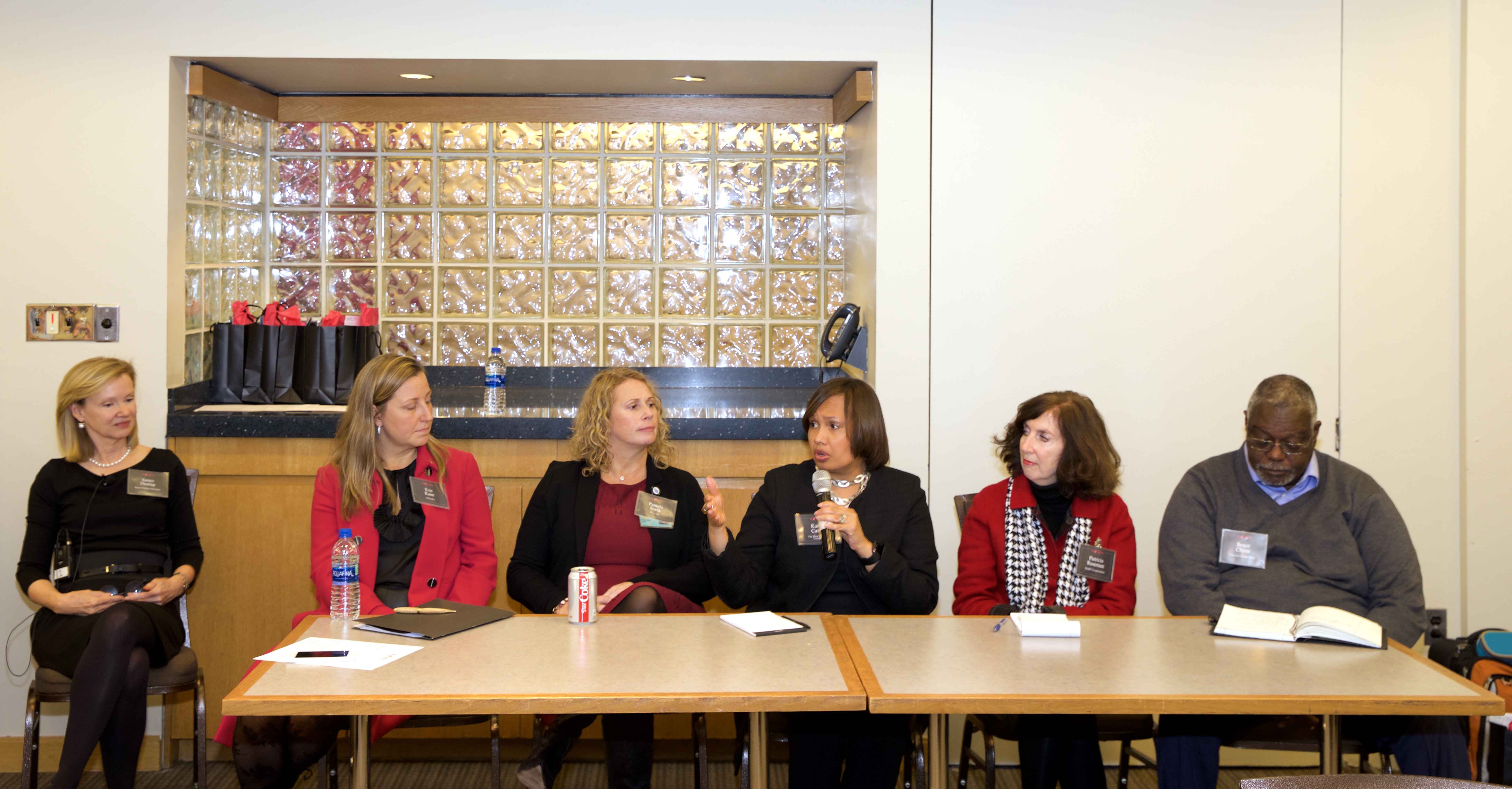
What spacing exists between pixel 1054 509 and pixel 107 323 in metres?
2.94

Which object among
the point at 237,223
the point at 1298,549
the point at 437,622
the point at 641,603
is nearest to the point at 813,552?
the point at 641,603

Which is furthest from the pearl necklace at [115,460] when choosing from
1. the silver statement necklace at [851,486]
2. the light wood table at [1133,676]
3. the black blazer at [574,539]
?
the light wood table at [1133,676]

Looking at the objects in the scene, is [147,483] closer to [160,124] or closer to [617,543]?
[160,124]

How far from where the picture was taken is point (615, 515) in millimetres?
3008

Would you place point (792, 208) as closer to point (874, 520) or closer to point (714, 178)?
point (714, 178)

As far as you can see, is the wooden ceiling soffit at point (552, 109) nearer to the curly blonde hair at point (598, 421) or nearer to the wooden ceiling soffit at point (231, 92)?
the wooden ceiling soffit at point (231, 92)

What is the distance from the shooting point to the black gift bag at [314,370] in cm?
394

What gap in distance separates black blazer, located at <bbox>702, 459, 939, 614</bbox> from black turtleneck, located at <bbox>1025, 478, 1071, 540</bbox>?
0.96 ft

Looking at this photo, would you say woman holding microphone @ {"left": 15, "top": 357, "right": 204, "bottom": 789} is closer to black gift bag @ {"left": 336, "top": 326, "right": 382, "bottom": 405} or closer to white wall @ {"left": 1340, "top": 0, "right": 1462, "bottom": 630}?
black gift bag @ {"left": 336, "top": 326, "right": 382, "bottom": 405}

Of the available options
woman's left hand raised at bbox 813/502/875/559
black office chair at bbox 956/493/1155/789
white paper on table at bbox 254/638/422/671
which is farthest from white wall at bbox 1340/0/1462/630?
white paper on table at bbox 254/638/422/671

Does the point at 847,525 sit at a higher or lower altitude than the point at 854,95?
lower

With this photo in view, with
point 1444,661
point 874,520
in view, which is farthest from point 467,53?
point 1444,661

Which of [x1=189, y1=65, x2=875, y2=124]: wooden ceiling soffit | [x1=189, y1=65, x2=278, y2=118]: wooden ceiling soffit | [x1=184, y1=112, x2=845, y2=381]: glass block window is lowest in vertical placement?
[x1=184, y1=112, x2=845, y2=381]: glass block window

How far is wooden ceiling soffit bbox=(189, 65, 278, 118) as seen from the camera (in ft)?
12.0
